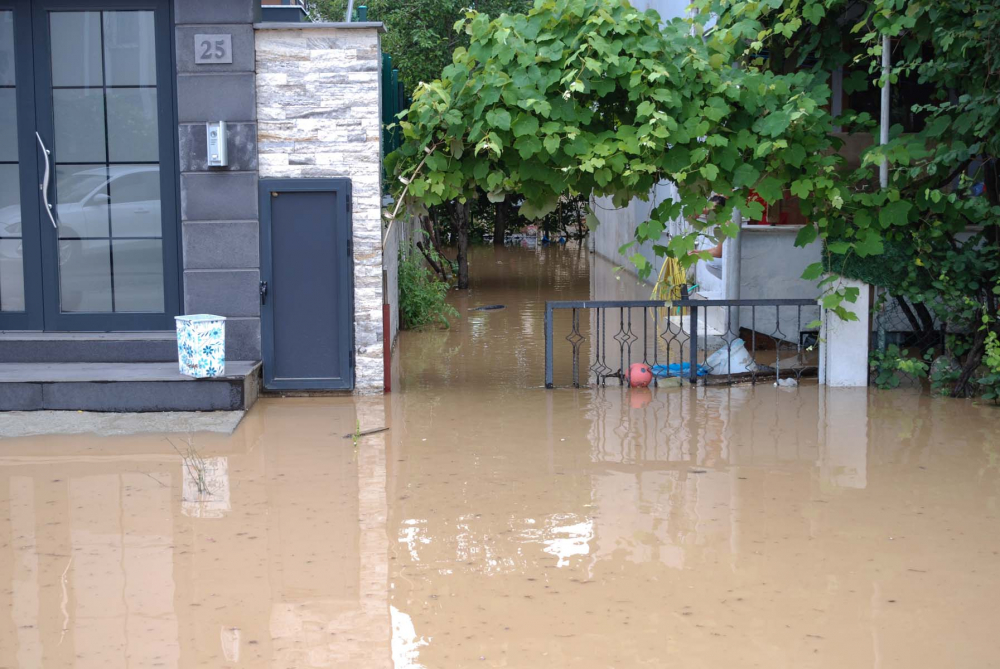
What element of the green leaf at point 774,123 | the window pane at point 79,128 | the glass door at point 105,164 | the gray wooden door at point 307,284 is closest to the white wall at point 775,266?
the green leaf at point 774,123

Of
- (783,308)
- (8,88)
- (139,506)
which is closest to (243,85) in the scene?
(8,88)

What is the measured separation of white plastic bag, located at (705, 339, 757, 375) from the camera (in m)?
10.1

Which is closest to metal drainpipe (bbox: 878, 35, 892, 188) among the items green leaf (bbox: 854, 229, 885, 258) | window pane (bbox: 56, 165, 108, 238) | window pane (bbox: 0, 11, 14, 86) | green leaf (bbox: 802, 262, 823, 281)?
green leaf (bbox: 854, 229, 885, 258)

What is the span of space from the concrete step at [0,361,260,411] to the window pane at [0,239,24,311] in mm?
1076

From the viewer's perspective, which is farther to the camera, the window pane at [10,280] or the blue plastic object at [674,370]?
the blue plastic object at [674,370]

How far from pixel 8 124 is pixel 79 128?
634 millimetres

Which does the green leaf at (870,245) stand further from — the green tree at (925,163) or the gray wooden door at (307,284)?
the gray wooden door at (307,284)

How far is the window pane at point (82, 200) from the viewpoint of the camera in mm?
9328

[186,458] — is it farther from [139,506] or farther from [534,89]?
[534,89]

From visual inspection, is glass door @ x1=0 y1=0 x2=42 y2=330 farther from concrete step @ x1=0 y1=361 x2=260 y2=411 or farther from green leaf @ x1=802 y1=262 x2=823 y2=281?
green leaf @ x1=802 y1=262 x2=823 y2=281

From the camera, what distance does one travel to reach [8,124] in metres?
9.32

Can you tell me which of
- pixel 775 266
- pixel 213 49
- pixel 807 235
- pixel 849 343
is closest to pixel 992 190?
pixel 807 235

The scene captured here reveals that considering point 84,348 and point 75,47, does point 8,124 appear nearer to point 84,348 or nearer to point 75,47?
point 75,47

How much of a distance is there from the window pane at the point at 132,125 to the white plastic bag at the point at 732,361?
5.45m
